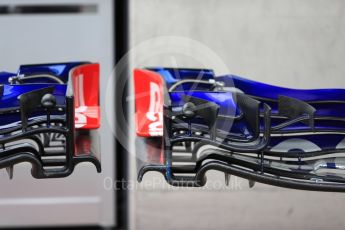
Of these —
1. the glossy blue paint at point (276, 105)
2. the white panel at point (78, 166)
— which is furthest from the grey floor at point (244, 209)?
the glossy blue paint at point (276, 105)

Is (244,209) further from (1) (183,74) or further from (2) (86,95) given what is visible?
(2) (86,95)

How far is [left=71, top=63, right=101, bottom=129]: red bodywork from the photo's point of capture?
1.57 metres

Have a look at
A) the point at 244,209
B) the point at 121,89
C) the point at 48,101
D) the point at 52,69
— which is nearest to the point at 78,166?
the point at 121,89

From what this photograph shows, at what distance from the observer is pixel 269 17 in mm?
2318

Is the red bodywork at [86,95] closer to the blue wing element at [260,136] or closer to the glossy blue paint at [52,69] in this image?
the glossy blue paint at [52,69]

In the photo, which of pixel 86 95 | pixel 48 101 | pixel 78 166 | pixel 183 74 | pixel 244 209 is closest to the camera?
pixel 48 101

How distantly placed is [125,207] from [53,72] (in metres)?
1.49

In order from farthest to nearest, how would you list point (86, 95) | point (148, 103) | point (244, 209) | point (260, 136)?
point (244, 209) < point (148, 103) < point (86, 95) < point (260, 136)

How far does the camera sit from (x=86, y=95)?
5.32 feet

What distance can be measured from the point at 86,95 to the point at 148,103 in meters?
0.23

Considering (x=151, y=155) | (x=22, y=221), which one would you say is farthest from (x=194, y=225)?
(x=151, y=155)

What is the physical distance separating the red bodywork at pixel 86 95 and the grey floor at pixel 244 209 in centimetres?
141

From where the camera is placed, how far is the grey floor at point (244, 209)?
9.78ft

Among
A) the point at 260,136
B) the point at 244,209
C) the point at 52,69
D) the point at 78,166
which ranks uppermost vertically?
the point at 52,69
